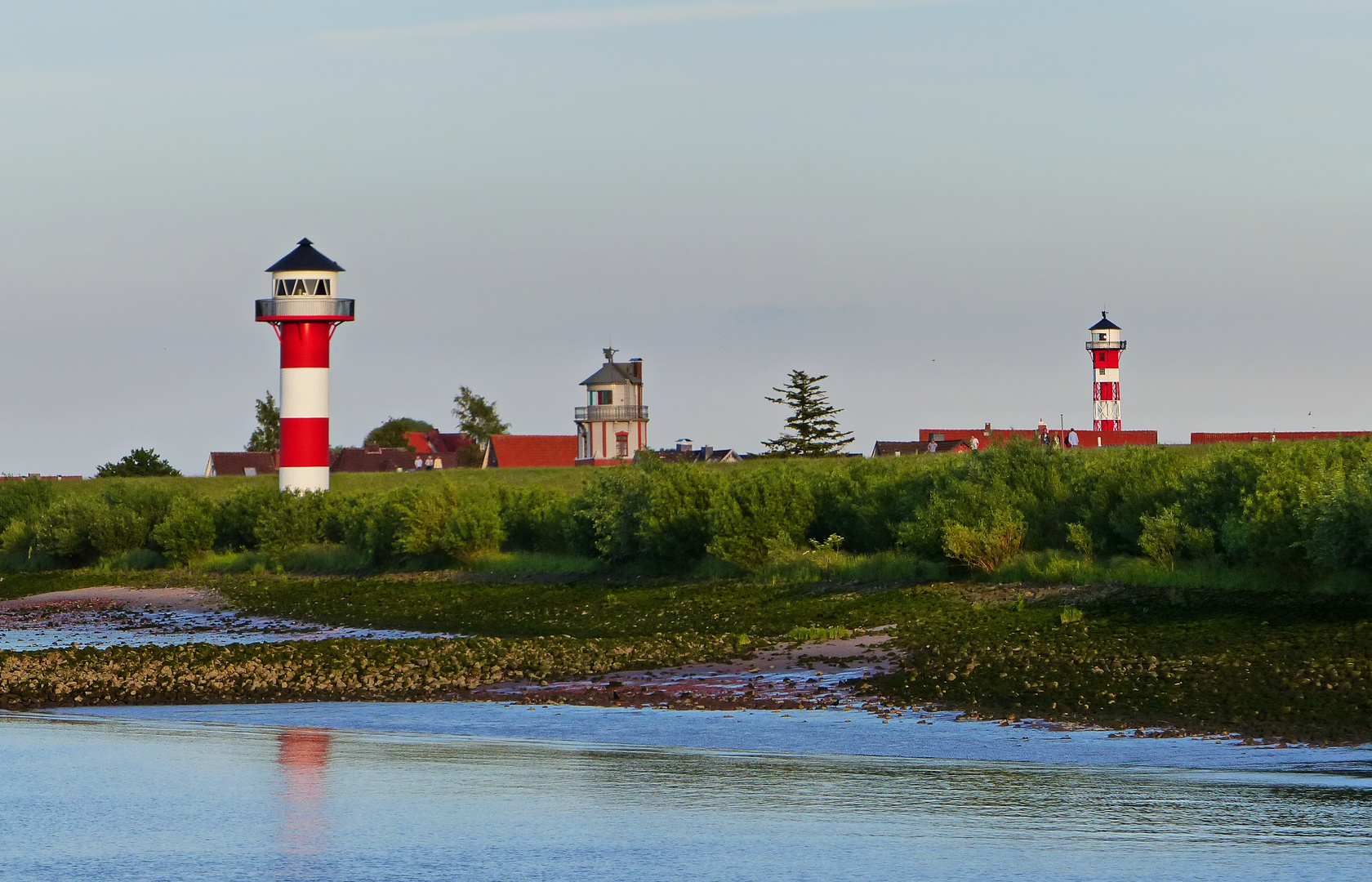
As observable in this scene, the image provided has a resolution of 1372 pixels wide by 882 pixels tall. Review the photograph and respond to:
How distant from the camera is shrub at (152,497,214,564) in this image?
5309 cm

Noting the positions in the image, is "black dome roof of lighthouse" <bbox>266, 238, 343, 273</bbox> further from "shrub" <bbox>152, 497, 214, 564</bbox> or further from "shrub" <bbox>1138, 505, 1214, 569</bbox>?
"shrub" <bbox>1138, 505, 1214, 569</bbox>

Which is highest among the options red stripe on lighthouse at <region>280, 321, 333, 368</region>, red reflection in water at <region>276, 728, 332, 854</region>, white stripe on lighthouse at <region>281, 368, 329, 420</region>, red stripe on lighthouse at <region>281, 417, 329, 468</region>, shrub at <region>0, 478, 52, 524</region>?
red stripe on lighthouse at <region>280, 321, 333, 368</region>

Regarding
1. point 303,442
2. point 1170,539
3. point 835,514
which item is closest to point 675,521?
point 835,514

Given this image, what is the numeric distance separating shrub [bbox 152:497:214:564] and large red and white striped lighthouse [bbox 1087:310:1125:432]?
53.2 metres

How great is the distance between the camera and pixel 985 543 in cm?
3141

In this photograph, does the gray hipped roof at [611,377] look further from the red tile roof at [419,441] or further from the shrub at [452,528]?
the shrub at [452,528]

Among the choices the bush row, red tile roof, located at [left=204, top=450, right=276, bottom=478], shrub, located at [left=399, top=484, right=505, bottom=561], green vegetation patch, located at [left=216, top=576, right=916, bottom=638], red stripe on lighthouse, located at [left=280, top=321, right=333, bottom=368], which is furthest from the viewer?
red tile roof, located at [left=204, top=450, right=276, bottom=478]

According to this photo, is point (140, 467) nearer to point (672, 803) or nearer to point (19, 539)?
point (19, 539)

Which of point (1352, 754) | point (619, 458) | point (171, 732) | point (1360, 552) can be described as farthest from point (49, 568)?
point (1352, 754)

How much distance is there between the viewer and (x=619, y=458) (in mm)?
83062

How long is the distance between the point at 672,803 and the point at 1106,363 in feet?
268

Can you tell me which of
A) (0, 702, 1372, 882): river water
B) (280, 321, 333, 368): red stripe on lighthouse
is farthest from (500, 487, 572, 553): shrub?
(0, 702, 1372, 882): river water

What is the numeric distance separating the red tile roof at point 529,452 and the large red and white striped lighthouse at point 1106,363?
29.9 metres

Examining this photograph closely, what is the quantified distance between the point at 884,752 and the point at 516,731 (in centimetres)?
438
